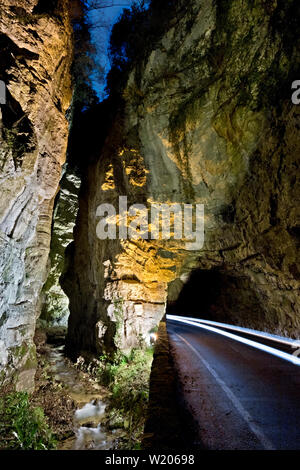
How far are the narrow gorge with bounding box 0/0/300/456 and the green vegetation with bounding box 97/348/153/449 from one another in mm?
228

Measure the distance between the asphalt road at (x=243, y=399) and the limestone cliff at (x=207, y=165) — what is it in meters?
5.13

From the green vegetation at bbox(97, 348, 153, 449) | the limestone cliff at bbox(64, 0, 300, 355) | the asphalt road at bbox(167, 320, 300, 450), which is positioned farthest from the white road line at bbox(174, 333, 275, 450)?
the limestone cliff at bbox(64, 0, 300, 355)

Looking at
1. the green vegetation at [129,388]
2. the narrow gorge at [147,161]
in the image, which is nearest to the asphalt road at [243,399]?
the green vegetation at [129,388]

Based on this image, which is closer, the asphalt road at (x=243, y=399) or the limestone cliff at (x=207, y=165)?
the asphalt road at (x=243, y=399)

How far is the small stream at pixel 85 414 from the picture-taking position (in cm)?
660

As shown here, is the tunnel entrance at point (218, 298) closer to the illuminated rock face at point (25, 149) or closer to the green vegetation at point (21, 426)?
the green vegetation at point (21, 426)

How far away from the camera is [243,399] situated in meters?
3.89

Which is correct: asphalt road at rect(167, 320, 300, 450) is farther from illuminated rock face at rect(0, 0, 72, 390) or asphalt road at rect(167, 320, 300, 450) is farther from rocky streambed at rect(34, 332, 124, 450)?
illuminated rock face at rect(0, 0, 72, 390)

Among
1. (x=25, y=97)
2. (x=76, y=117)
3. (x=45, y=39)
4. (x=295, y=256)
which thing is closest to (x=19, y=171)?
(x=25, y=97)

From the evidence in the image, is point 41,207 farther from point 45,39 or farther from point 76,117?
point 76,117

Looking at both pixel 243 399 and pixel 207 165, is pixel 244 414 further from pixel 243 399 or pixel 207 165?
pixel 207 165

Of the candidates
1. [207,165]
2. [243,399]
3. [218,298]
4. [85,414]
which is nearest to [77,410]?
[85,414]

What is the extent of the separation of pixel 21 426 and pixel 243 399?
536 centimetres

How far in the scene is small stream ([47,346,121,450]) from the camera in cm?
660
